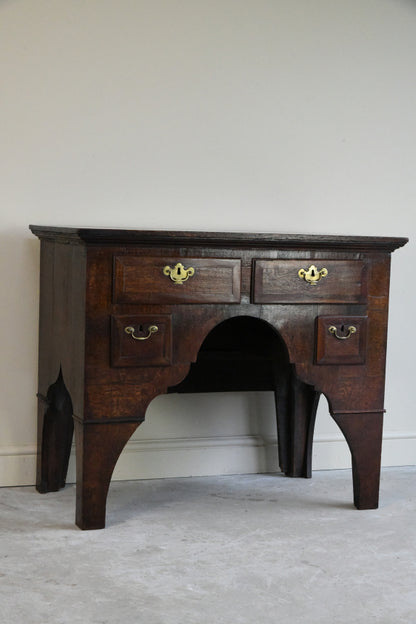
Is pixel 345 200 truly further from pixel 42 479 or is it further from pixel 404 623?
pixel 404 623

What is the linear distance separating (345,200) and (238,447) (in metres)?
0.90

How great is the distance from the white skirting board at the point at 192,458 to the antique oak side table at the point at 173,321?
0.10 metres

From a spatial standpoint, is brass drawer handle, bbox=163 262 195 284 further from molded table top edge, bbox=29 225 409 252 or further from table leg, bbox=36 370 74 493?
table leg, bbox=36 370 74 493

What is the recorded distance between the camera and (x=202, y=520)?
2564mm

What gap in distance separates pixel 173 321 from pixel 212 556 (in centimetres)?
61

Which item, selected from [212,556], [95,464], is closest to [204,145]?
[95,464]

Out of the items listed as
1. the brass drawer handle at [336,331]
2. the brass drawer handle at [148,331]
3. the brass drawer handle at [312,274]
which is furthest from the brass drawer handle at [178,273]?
the brass drawer handle at [336,331]

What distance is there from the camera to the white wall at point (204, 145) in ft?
9.31

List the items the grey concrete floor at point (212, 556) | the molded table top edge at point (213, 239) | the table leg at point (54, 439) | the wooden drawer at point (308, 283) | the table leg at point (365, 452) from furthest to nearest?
the table leg at point (54, 439), the table leg at point (365, 452), the wooden drawer at point (308, 283), the molded table top edge at point (213, 239), the grey concrete floor at point (212, 556)

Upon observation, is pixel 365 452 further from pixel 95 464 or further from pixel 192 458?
pixel 95 464

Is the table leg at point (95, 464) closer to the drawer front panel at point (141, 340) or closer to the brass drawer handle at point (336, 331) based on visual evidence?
the drawer front panel at point (141, 340)

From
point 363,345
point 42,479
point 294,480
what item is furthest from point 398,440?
point 42,479

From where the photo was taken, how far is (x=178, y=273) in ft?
8.07

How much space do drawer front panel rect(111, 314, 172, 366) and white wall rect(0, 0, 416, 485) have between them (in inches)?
21.6
